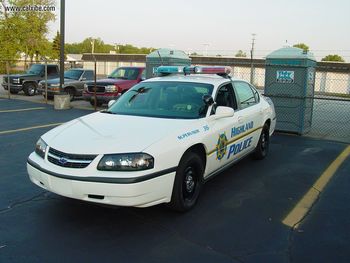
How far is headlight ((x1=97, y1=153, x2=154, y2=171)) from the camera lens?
158 inches

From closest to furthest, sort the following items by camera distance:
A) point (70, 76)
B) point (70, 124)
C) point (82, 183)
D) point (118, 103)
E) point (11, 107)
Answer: point (82, 183) → point (70, 124) → point (118, 103) → point (11, 107) → point (70, 76)

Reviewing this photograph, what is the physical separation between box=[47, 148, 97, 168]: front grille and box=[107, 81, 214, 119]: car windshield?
1.35 meters

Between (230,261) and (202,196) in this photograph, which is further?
(202,196)

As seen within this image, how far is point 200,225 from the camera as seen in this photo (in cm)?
440

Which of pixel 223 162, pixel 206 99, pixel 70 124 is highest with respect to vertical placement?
pixel 206 99

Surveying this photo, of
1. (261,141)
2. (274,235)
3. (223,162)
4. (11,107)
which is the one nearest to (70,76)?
(11,107)

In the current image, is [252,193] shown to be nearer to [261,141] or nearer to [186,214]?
[186,214]

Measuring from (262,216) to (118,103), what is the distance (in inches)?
102

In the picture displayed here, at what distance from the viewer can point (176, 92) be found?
562 centimetres

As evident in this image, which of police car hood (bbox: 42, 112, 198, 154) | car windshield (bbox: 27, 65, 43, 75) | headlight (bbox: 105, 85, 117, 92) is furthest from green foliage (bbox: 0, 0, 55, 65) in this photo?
police car hood (bbox: 42, 112, 198, 154)

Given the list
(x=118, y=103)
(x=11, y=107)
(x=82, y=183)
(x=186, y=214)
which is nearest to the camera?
(x=82, y=183)

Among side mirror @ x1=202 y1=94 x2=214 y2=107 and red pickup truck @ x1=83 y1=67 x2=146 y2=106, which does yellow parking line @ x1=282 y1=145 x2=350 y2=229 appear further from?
red pickup truck @ x1=83 y1=67 x2=146 y2=106

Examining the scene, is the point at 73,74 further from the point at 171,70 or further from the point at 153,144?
the point at 153,144

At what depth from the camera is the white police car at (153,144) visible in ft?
13.1
